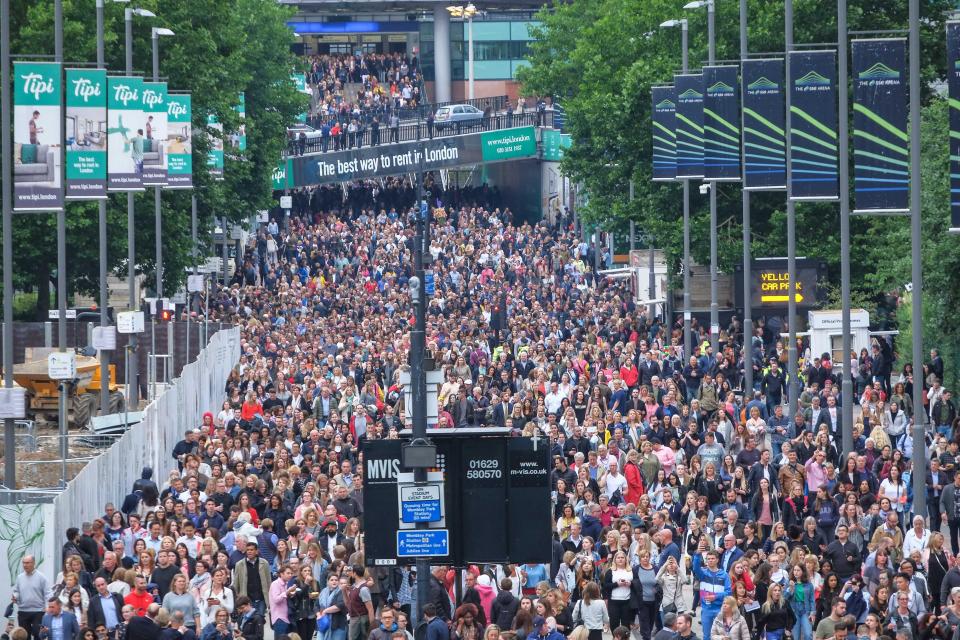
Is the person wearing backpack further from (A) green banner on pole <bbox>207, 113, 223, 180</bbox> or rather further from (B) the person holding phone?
(A) green banner on pole <bbox>207, 113, 223, 180</bbox>

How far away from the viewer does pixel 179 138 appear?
41.4 m

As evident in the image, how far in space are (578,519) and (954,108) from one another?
6666 millimetres

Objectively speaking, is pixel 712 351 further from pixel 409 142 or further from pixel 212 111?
pixel 409 142

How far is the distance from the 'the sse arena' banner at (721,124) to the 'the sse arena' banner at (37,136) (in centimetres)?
1341

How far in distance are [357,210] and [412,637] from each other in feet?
218

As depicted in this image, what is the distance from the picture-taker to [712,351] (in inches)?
1869

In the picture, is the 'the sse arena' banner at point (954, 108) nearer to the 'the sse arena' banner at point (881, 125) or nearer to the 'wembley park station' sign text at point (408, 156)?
the 'the sse arena' banner at point (881, 125)

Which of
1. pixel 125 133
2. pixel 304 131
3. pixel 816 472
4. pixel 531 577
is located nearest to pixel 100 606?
pixel 531 577

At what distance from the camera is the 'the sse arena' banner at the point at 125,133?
36.1 metres

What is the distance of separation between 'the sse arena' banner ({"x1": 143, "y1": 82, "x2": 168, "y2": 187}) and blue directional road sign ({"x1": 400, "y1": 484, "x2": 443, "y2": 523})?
674 inches

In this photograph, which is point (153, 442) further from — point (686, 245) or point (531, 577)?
point (686, 245)

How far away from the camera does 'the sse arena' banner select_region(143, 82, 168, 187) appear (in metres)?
37.0

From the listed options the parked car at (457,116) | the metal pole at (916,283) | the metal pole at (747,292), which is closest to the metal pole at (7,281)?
the metal pole at (916,283)

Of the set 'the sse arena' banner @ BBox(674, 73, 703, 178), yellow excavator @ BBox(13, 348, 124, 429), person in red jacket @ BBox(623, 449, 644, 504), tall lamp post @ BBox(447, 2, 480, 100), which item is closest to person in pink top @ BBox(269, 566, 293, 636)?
A: person in red jacket @ BBox(623, 449, 644, 504)
